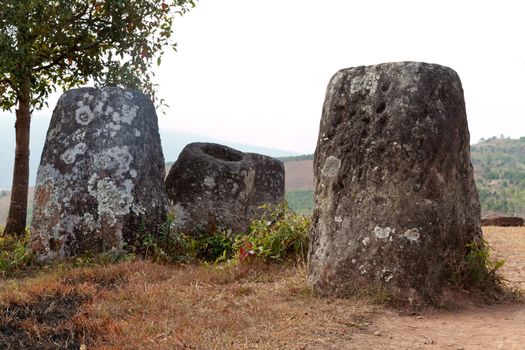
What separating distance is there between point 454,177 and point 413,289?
1.41 metres

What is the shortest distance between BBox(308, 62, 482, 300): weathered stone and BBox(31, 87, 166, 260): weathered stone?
4.04m

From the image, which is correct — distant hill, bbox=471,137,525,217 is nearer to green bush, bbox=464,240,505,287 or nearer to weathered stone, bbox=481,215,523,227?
weathered stone, bbox=481,215,523,227


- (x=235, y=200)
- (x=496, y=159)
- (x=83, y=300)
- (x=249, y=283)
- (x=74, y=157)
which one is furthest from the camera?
(x=496, y=159)

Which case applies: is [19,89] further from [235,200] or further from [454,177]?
[454,177]

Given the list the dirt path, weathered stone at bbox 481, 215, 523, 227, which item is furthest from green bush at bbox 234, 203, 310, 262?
weathered stone at bbox 481, 215, 523, 227

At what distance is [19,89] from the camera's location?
15430mm

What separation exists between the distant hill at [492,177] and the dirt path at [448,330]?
1610 inches

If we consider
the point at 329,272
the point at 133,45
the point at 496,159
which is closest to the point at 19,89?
the point at 133,45

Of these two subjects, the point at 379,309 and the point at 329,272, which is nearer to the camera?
the point at 379,309

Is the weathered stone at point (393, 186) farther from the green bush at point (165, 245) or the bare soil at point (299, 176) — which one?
the bare soil at point (299, 176)

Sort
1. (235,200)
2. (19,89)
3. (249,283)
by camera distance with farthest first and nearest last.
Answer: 1. (19,89)
2. (235,200)
3. (249,283)

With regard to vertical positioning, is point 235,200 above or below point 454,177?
below

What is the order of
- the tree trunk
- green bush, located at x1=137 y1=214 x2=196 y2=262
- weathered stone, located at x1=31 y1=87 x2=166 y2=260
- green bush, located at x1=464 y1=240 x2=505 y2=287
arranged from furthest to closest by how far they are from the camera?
the tree trunk < weathered stone, located at x1=31 y1=87 x2=166 y2=260 < green bush, located at x1=137 y1=214 x2=196 y2=262 < green bush, located at x1=464 y1=240 x2=505 y2=287

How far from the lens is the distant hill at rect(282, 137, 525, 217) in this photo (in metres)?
61.8
